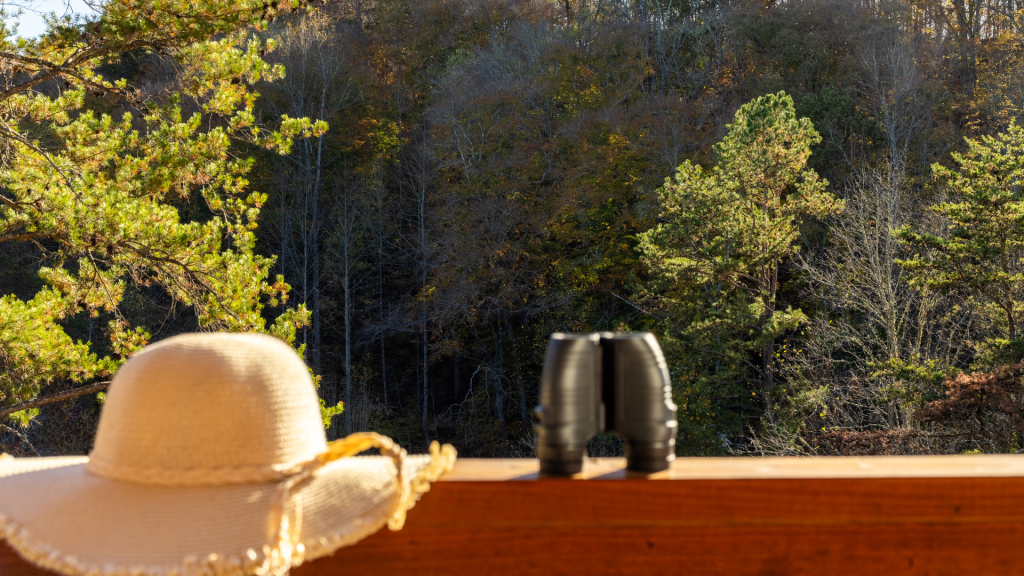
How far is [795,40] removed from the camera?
13.4 meters

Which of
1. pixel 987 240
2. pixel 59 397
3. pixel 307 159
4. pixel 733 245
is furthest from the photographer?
pixel 307 159

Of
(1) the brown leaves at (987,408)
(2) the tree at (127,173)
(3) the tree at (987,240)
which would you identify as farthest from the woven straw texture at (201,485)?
(3) the tree at (987,240)

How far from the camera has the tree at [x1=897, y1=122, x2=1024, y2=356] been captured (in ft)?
23.2

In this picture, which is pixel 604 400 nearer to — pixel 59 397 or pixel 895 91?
pixel 59 397

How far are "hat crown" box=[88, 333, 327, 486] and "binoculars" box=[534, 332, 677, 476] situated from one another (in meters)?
0.23

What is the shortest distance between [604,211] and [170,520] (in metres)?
11.8

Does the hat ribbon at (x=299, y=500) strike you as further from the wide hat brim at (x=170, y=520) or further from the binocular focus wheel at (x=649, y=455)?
the binocular focus wheel at (x=649, y=455)

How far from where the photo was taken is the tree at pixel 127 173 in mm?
3373

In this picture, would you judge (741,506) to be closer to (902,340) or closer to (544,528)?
(544,528)

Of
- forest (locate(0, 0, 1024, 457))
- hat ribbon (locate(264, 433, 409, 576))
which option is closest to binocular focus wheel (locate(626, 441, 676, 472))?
hat ribbon (locate(264, 433, 409, 576))

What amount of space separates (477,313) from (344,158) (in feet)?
14.2

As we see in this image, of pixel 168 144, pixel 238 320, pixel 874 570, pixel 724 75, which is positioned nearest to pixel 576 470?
pixel 874 570

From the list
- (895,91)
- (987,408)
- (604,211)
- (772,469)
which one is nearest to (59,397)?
(772,469)

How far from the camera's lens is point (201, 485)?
1.79ft
